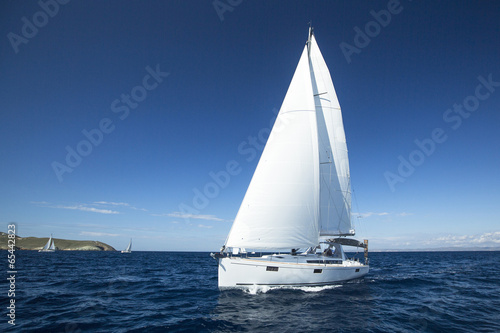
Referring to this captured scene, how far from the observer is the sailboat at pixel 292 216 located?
623 inches

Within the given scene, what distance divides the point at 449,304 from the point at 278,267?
426 inches

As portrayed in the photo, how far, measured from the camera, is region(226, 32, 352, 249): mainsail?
638 inches

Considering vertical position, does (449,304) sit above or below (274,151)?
below

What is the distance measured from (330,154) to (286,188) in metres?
A: 7.46

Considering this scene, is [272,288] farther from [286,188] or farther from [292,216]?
[286,188]

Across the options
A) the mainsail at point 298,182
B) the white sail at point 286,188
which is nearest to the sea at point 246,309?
the white sail at point 286,188

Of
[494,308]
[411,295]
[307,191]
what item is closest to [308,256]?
[307,191]

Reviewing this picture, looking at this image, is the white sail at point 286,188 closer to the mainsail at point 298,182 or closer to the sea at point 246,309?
the mainsail at point 298,182

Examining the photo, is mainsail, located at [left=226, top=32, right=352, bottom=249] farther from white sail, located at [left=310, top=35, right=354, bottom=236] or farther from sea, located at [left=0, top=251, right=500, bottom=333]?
sea, located at [left=0, top=251, right=500, bottom=333]

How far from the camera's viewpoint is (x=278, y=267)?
619 inches

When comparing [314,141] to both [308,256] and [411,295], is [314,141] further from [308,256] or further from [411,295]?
[411,295]

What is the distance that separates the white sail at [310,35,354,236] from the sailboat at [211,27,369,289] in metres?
0.10

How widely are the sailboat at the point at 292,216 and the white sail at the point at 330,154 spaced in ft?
0.32

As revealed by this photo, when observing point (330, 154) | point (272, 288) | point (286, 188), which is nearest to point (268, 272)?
point (272, 288)
